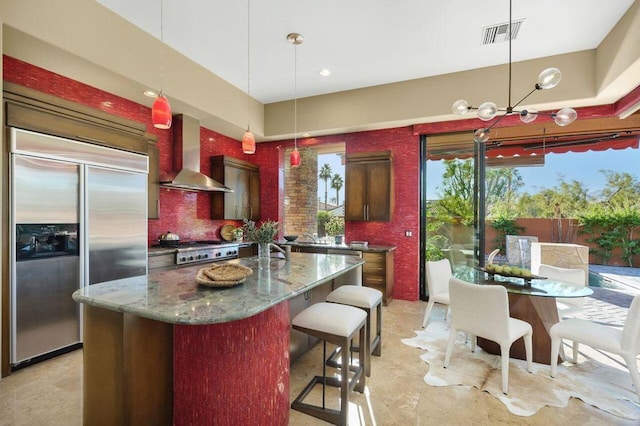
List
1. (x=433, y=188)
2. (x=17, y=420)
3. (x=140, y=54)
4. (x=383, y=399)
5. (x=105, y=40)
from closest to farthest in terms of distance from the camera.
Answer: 1. (x=17, y=420)
2. (x=383, y=399)
3. (x=105, y=40)
4. (x=140, y=54)
5. (x=433, y=188)

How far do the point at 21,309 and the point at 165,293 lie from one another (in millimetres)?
1865

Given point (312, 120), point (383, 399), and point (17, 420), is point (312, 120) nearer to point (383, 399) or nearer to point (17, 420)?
point (383, 399)

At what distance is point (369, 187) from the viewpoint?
4.83 m

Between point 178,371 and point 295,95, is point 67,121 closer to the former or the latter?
point 178,371

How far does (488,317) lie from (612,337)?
0.89 meters

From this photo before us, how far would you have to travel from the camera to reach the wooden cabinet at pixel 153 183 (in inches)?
148

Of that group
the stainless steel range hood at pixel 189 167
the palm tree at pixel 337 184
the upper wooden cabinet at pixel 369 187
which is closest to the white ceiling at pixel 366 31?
the stainless steel range hood at pixel 189 167

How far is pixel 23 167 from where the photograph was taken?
94.1 inches

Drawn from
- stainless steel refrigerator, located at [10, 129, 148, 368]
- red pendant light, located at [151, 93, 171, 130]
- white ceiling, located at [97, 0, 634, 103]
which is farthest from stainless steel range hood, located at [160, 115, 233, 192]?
red pendant light, located at [151, 93, 171, 130]

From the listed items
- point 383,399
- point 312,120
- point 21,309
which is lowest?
→ point 383,399

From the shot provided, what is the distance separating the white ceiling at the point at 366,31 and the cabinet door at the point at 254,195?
200 cm

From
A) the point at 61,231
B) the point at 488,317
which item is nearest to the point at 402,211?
the point at 488,317

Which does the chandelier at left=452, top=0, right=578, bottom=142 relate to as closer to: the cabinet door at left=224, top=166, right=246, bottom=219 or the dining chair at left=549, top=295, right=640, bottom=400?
the dining chair at left=549, top=295, right=640, bottom=400

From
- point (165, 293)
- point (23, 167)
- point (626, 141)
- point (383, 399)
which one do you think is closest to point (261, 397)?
point (165, 293)
